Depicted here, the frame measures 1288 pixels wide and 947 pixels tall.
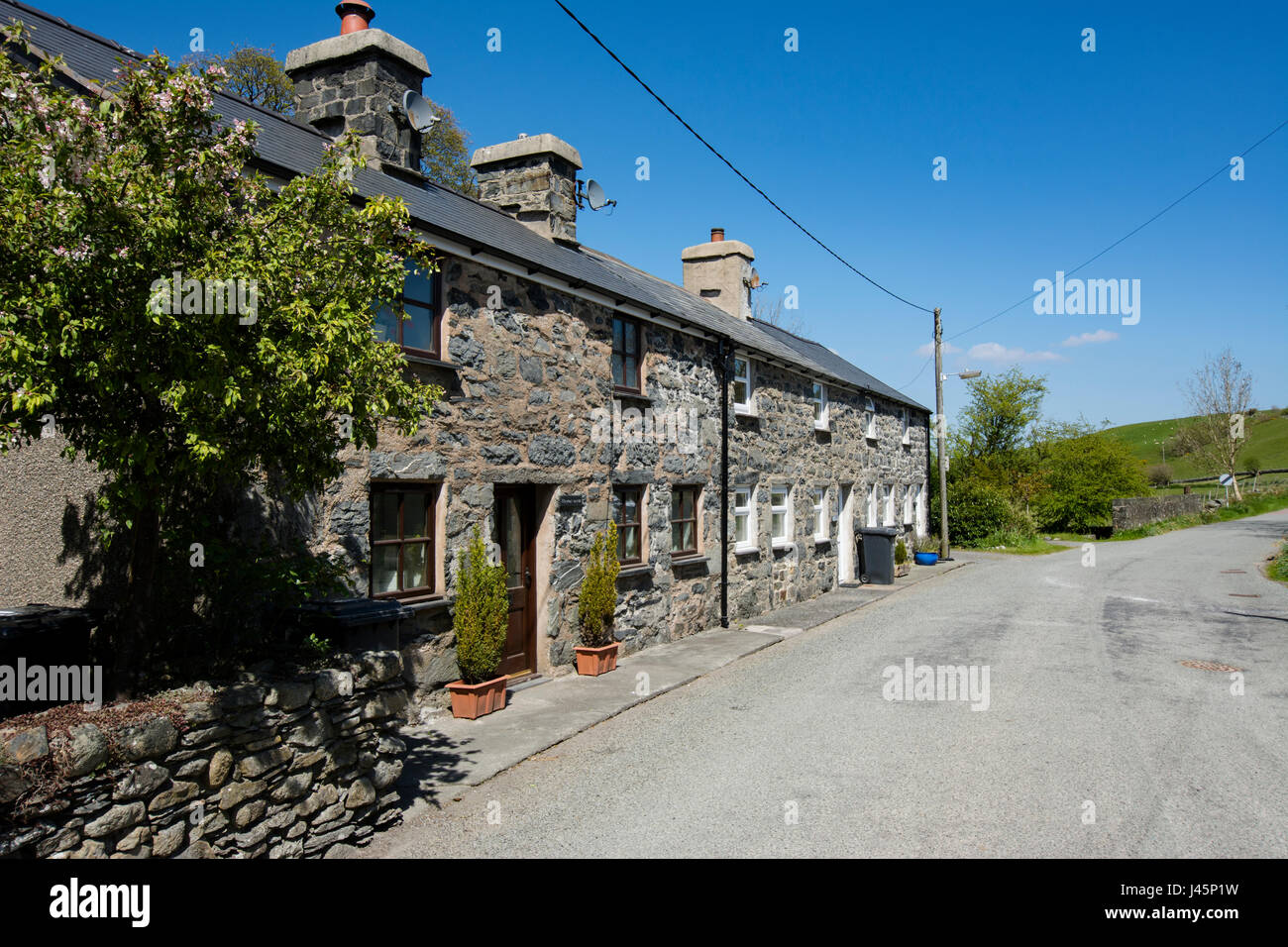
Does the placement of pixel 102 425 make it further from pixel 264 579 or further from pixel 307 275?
pixel 264 579

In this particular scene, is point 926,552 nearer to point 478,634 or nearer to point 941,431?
point 941,431

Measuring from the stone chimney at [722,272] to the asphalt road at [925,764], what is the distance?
376 inches

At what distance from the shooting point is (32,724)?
13.2ft

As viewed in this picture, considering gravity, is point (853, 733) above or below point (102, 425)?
below

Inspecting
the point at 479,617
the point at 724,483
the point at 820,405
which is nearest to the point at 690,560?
the point at 724,483

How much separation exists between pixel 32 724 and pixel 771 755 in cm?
541

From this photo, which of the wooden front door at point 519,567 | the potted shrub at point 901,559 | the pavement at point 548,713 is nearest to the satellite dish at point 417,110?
the wooden front door at point 519,567

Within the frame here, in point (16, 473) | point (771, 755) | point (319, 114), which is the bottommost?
point (771, 755)

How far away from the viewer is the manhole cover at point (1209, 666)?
33.2 ft

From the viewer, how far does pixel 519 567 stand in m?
9.76

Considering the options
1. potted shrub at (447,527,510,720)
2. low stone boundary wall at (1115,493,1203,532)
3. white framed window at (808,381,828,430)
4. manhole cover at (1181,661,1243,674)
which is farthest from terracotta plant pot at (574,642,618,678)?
low stone boundary wall at (1115,493,1203,532)

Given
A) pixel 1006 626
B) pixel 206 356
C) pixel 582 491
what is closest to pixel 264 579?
pixel 206 356

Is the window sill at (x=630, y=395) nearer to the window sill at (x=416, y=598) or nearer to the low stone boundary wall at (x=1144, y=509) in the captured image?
the window sill at (x=416, y=598)

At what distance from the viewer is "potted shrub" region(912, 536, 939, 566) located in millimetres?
23703
